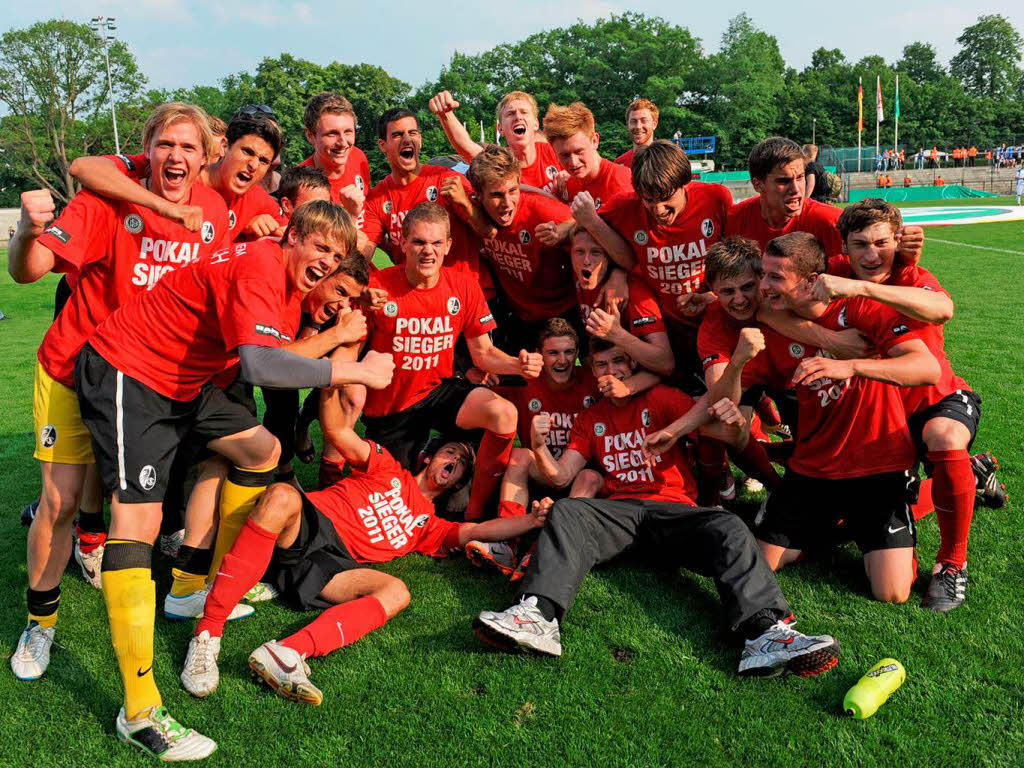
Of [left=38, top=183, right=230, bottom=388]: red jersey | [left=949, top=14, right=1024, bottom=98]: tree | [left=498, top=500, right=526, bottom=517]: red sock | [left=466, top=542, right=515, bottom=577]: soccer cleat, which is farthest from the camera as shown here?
[left=949, top=14, right=1024, bottom=98]: tree

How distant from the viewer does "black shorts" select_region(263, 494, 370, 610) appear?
13.2ft

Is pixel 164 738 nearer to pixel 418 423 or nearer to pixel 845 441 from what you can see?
pixel 418 423

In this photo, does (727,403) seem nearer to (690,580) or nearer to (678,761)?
(690,580)

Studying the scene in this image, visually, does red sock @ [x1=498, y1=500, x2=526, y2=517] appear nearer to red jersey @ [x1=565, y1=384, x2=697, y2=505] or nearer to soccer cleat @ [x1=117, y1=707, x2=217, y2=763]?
red jersey @ [x1=565, y1=384, x2=697, y2=505]

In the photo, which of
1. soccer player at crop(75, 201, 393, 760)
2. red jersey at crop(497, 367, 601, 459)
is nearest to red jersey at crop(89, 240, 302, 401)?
soccer player at crop(75, 201, 393, 760)

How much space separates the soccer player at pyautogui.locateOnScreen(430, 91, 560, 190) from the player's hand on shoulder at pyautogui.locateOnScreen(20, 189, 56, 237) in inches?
125

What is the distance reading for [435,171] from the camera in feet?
20.7

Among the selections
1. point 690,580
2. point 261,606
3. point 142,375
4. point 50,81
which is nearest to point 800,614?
point 690,580

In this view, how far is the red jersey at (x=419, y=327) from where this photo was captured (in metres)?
5.13

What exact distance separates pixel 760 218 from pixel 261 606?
151 inches

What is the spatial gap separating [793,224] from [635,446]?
1.80 meters

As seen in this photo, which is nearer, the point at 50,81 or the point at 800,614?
the point at 800,614

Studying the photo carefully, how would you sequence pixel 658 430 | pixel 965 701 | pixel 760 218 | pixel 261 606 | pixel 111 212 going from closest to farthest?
Result: 1. pixel 965 701
2. pixel 111 212
3. pixel 261 606
4. pixel 658 430
5. pixel 760 218

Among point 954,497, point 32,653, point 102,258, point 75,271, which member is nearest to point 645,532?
point 954,497
